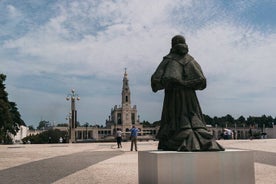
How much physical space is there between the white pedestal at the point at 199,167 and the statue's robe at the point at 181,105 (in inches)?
19.3

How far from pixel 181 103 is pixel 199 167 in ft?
5.27

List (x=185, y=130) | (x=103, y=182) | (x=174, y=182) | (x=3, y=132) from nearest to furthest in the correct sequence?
(x=174, y=182) → (x=185, y=130) → (x=103, y=182) → (x=3, y=132)

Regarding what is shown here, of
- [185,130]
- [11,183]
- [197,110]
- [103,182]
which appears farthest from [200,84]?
[11,183]

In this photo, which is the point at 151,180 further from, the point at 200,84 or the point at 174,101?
the point at 200,84

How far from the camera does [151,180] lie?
21.7 feet

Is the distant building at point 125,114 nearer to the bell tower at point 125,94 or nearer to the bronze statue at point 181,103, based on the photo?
the bell tower at point 125,94

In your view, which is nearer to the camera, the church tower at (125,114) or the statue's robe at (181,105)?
the statue's robe at (181,105)

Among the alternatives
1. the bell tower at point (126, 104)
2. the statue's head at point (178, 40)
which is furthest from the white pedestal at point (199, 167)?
the bell tower at point (126, 104)

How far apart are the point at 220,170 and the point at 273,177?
3.73 m

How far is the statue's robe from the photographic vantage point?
7.05 meters

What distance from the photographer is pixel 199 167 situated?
630cm

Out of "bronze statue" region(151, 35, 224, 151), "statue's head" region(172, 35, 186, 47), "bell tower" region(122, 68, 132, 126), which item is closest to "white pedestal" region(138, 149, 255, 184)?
"bronze statue" region(151, 35, 224, 151)

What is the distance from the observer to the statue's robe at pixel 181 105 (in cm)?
705

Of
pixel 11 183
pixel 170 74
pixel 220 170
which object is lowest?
pixel 11 183
